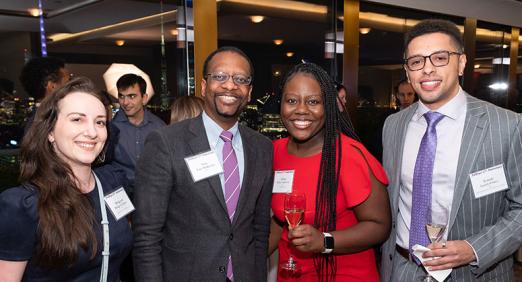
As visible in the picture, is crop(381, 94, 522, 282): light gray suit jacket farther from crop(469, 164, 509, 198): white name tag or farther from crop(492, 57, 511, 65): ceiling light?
crop(492, 57, 511, 65): ceiling light

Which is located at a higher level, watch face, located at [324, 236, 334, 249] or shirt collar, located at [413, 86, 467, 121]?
shirt collar, located at [413, 86, 467, 121]

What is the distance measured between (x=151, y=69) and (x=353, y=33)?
3368 mm

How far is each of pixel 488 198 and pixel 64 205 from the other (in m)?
1.62

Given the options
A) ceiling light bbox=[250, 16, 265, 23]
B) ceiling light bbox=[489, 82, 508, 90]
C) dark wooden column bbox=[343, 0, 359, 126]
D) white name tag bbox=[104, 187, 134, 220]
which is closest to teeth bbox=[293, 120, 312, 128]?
white name tag bbox=[104, 187, 134, 220]

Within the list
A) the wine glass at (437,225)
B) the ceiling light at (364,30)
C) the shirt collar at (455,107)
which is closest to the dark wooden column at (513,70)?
the ceiling light at (364,30)

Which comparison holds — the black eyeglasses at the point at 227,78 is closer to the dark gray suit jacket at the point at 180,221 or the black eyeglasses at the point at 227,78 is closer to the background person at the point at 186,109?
the dark gray suit jacket at the point at 180,221

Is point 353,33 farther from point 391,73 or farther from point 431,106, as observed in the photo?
point 431,106

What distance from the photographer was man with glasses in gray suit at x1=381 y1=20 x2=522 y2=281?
1.65 meters

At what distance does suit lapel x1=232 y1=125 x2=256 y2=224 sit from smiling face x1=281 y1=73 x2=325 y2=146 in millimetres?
206

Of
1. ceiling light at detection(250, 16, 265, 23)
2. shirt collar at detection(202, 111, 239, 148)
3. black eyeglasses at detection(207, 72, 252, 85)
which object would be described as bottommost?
shirt collar at detection(202, 111, 239, 148)

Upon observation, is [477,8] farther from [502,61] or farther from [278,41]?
[278,41]

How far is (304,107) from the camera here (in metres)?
1.86

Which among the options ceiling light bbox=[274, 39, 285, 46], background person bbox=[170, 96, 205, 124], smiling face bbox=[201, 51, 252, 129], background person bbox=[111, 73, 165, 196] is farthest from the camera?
ceiling light bbox=[274, 39, 285, 46]

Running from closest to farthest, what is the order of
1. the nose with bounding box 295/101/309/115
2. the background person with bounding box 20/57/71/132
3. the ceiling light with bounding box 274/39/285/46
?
the nose with bounding box 295/101/309/115, the background person with bounding box 20/57/71/132, the ceiling light with bounding box 274/39/285/46
